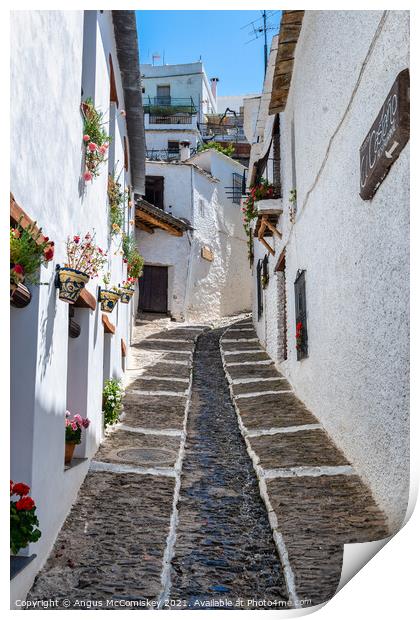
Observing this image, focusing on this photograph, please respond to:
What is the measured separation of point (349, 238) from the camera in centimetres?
521

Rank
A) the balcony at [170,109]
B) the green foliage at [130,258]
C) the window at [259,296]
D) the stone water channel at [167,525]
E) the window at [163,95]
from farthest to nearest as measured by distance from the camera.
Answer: the window at [163,95] → the balcony at [170,109] → the window at [259,296] → the green foliage at [130,258] → the stone water channel at [167,525]

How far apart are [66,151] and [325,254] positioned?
2.97 meters

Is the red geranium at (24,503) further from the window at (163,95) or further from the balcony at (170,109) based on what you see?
the window at (163,95)

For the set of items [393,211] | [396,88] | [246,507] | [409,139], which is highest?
[396,88]

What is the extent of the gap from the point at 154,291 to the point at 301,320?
11.1 metres

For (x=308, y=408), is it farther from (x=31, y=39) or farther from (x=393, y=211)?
(x=31, y=39)

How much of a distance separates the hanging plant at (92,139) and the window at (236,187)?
53.8 feet

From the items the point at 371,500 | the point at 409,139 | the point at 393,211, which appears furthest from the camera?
the point at 371,500

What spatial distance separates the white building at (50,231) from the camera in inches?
133

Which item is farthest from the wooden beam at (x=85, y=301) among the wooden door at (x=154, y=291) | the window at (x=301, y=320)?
the wooden door at (x=154, y=291)

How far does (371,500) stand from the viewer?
14.6ft

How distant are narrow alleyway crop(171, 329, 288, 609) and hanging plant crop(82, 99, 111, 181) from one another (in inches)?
116

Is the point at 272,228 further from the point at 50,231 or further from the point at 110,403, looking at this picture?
the point at 50,231
